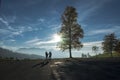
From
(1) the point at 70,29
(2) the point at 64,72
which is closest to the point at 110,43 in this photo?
(1) the point at 70,29

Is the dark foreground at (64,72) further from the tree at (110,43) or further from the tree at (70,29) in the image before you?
the tree at (110,43)

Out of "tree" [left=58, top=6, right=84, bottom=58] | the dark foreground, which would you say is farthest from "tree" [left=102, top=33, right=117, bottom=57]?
the dark foreground

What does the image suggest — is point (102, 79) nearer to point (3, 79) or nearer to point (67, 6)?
point (3, 79)

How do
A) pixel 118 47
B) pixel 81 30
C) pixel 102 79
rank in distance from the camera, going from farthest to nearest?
1. pixel 118 47
2. pixel 81 30
3. pixel 102 79

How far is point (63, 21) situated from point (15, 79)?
1771 inches

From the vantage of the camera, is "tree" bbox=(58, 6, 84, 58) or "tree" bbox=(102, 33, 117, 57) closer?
"tree" bbox=(58, 6, 84, 58)

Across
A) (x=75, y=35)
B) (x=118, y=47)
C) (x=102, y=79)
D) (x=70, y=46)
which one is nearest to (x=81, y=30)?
(x=75, y=35)

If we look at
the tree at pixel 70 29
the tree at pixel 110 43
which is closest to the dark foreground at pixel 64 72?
the tree at pixel 70 29

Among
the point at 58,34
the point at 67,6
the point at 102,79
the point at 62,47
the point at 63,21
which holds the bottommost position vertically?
the point at 102,79

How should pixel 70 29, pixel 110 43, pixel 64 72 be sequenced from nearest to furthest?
pixel 64 72
pixel 70 29
pixel 110 43

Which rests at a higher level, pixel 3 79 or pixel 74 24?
pixel 74 24

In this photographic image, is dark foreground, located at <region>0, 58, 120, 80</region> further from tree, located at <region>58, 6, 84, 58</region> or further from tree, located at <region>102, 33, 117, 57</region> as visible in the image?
tree, located at <region>102, 33, 117, 57</region>

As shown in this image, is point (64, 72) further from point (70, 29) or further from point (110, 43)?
point (110, 43)

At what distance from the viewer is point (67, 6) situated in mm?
56969
